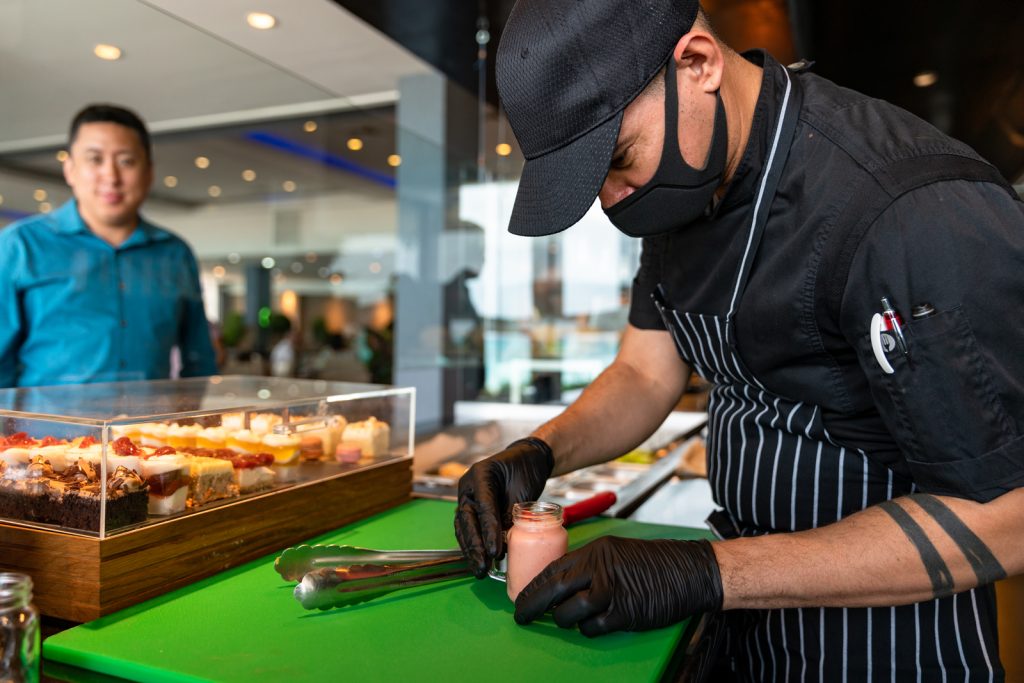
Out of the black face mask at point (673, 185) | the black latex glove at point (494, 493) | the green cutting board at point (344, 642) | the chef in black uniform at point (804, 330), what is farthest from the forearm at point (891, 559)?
the black face mask at point (673, 185)

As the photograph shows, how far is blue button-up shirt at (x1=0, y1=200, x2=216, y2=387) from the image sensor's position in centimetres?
242

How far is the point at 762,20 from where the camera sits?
10.8ft

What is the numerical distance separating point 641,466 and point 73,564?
2090mm

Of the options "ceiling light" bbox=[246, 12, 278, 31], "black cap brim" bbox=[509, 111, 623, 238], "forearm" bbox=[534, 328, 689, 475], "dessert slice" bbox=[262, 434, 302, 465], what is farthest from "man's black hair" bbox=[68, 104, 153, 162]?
"black cap brim" bbox=[509, 111, 623, 238]

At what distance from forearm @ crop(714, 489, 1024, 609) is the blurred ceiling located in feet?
9.06

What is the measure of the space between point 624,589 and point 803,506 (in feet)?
1.35

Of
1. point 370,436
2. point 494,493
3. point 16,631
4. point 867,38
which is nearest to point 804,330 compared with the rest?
point 494,493

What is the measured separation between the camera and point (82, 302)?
8.22 feet

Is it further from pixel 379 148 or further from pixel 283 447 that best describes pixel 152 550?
pixel 379 148

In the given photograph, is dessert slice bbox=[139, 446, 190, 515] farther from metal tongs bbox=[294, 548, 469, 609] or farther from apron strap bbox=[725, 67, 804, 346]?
apron strap bbox=[725, 67, 804, 346]

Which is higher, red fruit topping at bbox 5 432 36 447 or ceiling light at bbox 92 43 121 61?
ceiling light at bbox 92 43 121 61

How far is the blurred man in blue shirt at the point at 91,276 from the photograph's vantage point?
2424 mm

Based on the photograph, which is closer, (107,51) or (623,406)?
(623,406)

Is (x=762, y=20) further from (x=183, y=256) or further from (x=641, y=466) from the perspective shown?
(x=183, y=256)
